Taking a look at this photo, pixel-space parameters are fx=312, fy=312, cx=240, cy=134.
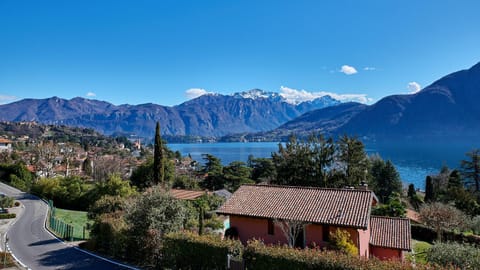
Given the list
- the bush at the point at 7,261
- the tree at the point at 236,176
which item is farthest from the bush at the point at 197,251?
the tree at the point at 236,176

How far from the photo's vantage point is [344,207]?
1534 centimetres

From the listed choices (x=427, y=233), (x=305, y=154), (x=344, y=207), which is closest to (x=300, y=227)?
(x=344, y=207)

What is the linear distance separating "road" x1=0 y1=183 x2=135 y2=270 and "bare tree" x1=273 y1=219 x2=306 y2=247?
7244mm

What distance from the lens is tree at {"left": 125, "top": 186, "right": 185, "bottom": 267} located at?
13.0 m

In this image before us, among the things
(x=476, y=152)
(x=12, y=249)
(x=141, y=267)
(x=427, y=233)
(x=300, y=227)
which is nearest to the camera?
(x=141, y=267)

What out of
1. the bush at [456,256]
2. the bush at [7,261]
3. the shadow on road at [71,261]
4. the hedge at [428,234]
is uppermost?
the bush at [456,256]

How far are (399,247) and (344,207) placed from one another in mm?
3790

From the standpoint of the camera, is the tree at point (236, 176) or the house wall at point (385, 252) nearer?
the house wall at point (385, 252)

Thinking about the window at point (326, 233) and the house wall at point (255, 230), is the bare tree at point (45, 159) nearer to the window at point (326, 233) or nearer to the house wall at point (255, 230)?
the house wall at point (255, 230)

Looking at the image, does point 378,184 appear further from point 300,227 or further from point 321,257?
point 321,257

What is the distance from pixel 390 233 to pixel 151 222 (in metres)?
12.6

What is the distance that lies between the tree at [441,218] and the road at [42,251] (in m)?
23.4

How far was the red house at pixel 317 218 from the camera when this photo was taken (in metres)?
14.7

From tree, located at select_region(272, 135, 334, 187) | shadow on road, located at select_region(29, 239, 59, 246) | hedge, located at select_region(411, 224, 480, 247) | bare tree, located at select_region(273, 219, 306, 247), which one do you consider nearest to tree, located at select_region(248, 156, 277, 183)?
tree, located at select_region(272, 135, 334, 187)
